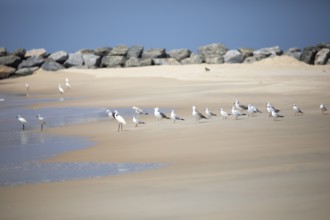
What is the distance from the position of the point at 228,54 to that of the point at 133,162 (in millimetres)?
29905

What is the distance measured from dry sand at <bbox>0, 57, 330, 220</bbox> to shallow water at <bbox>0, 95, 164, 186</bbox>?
43 centimetres

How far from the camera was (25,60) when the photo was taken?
1614 inches

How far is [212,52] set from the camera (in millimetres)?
41000

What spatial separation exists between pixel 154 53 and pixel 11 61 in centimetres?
1004

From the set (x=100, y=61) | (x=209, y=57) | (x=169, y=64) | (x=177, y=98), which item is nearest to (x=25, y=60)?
(x=100, y=61)

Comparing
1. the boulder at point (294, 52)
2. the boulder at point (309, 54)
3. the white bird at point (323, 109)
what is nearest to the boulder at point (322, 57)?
the boulder at point (309, 54)

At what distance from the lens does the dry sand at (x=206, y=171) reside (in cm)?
649

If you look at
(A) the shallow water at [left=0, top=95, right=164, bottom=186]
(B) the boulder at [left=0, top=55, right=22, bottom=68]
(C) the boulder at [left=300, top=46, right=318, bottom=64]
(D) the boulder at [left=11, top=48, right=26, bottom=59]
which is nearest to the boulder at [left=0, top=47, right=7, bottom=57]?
(D) the boulder at [left=11, top=48, right=26, bottom=59]

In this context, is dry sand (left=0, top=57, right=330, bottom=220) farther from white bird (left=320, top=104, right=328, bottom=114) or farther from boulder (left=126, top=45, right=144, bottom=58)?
boulder (left=126, top=45, right=144, bottom=58)

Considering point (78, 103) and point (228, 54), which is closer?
point (78, 103)

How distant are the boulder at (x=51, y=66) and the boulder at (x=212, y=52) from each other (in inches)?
396

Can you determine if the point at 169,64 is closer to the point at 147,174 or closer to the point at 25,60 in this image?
the point at 25,60

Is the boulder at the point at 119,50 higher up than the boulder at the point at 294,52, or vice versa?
the boulder at the point at 294,52

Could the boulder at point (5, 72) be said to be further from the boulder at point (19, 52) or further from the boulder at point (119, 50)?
the boulder at point (119, 50)
